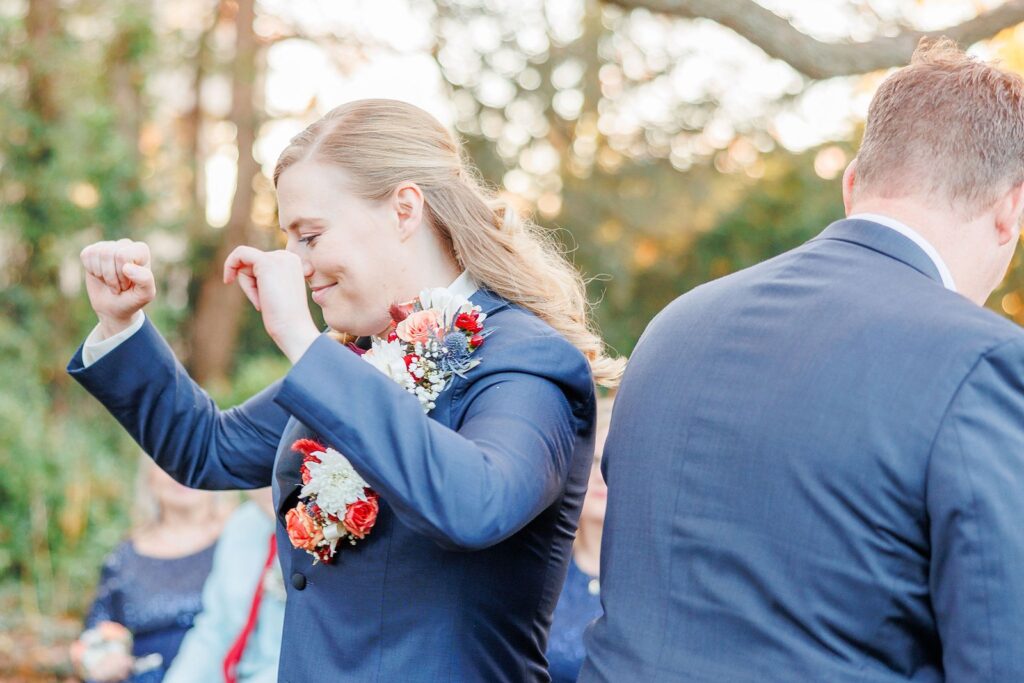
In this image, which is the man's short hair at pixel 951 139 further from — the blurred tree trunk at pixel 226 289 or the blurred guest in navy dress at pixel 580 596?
the blurred tree trunk at pixel 226 289

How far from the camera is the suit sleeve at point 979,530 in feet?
5.24

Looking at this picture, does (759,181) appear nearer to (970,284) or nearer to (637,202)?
(637,202)

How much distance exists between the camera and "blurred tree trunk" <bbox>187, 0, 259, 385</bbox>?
1648cm

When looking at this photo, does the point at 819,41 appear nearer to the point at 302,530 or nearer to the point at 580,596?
the point at 580,596

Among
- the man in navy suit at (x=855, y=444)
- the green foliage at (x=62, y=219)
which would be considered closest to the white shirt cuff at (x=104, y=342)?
the man in navy suit at (x=855, y=444)

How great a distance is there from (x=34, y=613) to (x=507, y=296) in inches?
284

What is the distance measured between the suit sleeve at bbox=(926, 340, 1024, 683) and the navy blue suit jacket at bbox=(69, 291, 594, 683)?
63 cm

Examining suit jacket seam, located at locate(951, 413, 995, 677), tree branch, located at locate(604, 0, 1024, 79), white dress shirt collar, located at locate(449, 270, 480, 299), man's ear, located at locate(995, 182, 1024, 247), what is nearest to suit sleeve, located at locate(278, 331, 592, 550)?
white dress shirt collar, located at locate(449, 270, 480, 299)

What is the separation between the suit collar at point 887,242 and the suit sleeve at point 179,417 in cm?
143

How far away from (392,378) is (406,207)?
39cm

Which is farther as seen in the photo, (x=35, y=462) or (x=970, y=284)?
(x=35, y=462)

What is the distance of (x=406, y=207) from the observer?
240cm

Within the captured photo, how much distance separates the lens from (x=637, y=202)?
1645cm

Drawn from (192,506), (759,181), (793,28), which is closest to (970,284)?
(793,28)
